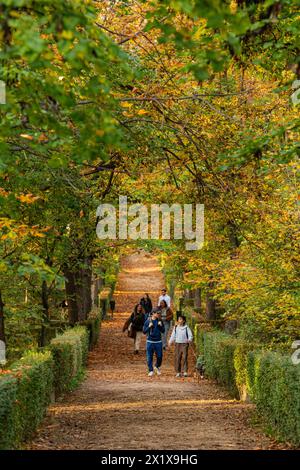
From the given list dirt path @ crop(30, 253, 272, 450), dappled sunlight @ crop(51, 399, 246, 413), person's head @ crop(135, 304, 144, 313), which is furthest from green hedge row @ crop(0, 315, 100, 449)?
person's head @ crop(135, 304, 144, 313)

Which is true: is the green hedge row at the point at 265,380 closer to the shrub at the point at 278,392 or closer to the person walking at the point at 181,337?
the shrub at the point at 278,392

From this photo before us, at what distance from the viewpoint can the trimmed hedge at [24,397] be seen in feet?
30.2

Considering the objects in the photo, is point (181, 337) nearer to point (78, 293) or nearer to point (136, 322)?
point (136, 322)

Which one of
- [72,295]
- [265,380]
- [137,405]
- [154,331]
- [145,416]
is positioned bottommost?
[137,405]

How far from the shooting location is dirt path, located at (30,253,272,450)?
36.5ft

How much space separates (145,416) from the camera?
14.0 metres

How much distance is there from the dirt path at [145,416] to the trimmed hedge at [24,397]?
0.34 m

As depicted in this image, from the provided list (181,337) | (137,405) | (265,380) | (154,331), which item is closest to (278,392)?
(265,380)

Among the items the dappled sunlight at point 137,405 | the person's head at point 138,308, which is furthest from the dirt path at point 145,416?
the person's head at point 138,308

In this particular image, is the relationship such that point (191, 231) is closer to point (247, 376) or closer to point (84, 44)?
point (247, 376)

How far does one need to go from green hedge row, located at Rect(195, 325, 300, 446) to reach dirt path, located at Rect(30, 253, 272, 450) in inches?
13.4

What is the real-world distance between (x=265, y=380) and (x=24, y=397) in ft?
→ 14.5
